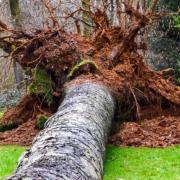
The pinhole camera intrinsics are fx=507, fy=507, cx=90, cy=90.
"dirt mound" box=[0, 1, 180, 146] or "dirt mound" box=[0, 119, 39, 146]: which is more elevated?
"dirt mound" box=[0, 1, 180, 146]

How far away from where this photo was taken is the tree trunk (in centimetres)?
449

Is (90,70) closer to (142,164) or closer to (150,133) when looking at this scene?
(150,133)

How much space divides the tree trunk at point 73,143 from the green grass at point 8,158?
3.67 feet

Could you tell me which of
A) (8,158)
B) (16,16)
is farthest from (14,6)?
(8,158)

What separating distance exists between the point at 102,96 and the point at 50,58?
203cm

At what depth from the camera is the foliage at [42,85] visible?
1126 cm

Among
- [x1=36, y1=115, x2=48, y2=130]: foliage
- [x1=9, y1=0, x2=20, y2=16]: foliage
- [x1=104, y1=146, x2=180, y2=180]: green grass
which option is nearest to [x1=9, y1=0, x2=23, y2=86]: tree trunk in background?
[x1=9, y1=0, x2=20, y2=16]: foliage

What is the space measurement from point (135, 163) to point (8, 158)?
7.17 feet

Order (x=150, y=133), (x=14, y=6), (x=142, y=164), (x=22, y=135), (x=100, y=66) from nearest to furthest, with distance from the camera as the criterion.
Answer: (x=142, y=164), (x=150, y=133), (x=22, y=135), (x=100, y=66), (x=14, y=6)

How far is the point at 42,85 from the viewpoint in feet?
37.2

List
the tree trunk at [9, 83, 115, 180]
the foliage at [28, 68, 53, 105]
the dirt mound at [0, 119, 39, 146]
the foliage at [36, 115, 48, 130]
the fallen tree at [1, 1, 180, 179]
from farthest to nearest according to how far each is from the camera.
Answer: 1. the foliage at [28, 68, 53, 105]
2. the fallen tree at [1, 1, 180, 179]
3. the foliage at [36, 115, 48, 130]
4. the dirt mound at [0, 119, 39, 146]
5. the tree trunk at [9, 83, 115, 180]

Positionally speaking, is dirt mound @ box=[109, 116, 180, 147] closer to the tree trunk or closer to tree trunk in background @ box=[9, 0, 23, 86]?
the tree trunk

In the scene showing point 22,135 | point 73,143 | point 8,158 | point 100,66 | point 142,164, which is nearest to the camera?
point 73,143

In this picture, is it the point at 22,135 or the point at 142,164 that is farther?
the point at 22,135
